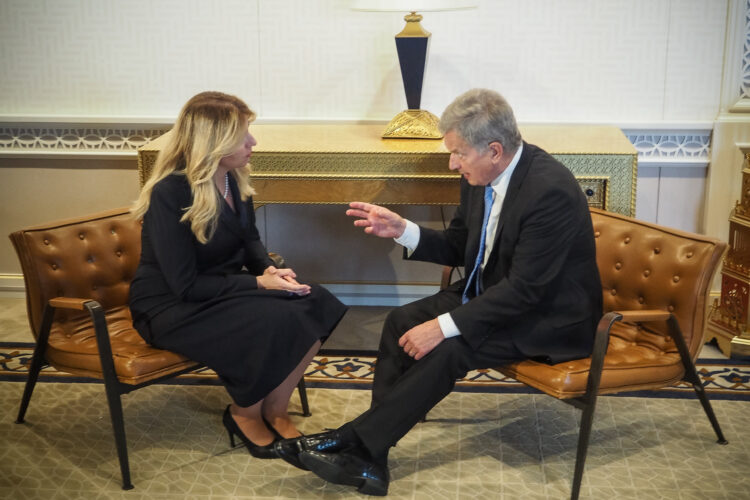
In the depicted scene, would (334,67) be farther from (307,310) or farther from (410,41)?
(307,310)

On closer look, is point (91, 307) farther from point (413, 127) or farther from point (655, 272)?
point (655, 272)

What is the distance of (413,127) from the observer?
407 cm

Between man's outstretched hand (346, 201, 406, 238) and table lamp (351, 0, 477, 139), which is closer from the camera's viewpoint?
man's outstretched hand (346, 201, 406, 238)

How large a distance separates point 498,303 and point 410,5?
58.6 inches

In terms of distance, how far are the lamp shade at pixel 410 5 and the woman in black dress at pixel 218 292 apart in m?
0.89

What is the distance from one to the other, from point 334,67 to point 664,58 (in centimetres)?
170

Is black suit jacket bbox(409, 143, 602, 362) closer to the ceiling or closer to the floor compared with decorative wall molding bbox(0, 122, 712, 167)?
closer to the floor

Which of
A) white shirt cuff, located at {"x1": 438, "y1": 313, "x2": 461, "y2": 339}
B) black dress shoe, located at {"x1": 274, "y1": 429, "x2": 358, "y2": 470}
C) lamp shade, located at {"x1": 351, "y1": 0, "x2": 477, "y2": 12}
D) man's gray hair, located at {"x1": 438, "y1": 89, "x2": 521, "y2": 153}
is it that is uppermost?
lamp shade, located at {"x1": 351, "y1": 0, "x2": 477, "y2": 12}

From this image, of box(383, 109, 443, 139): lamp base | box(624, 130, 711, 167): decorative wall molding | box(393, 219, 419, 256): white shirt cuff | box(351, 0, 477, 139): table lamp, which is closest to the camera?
box(393, 219, 419, 256): white shirt cuff

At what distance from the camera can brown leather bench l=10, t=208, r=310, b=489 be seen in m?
2.88

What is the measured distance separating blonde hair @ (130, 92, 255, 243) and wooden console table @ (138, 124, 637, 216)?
78cm

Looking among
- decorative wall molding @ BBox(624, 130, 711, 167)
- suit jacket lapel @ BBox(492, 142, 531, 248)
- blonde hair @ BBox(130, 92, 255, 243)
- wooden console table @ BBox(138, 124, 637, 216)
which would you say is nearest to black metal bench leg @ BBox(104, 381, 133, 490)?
blonde hair @ BBox(130, 92, 255, 243)

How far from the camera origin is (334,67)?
14.5ft

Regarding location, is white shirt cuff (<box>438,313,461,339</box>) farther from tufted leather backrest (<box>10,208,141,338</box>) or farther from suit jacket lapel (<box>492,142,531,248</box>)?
tufted leather backrest (<box>10,208,141,338</box>)
